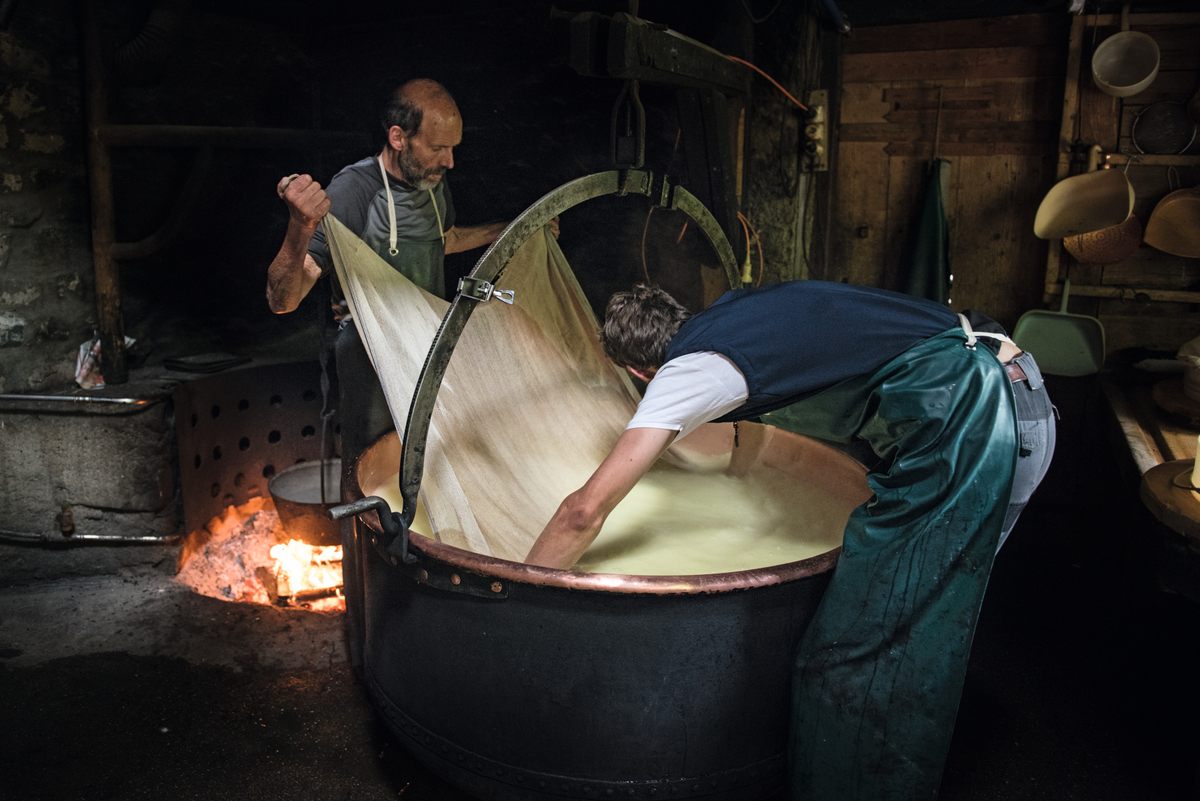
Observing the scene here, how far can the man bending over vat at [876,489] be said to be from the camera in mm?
1895

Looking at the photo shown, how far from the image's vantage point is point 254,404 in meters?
3.73

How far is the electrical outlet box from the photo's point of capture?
3.94m

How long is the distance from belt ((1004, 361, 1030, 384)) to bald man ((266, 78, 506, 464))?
1.59 meters

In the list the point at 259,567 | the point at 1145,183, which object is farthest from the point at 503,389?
the point at 1145,183

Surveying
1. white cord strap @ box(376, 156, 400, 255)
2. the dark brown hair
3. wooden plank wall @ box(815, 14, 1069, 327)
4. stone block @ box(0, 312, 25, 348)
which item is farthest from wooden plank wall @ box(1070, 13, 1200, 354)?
stone block @ box(0, 312, 25, 348)

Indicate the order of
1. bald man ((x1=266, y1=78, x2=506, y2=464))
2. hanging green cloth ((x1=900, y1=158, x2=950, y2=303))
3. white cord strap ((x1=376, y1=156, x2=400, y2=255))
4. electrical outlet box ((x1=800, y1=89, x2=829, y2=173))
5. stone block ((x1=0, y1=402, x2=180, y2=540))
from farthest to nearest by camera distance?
hanging green cloth ((x1=900, y1=158, x2=950, y2=303)) → electrical outlet box ((x1=800, y1=89, x2=829, y2=173)) → stone block ((x1=0, y1=402, x2=180, y2=540)) → bald man ((x1=266, y1=78, x2=506, y2=464)) → white cord strap ((x1=376, y1=156, x2=400, y2=255))

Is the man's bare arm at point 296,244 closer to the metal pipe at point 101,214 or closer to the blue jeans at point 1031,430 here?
the metal pipe at point 101,214

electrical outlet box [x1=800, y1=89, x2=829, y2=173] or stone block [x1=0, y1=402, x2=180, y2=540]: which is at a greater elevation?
electrical outlet box [x1=800, y1=89, x2=829, y2=173]

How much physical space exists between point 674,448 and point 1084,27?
2610mm

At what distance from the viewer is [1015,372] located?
82.8 inches

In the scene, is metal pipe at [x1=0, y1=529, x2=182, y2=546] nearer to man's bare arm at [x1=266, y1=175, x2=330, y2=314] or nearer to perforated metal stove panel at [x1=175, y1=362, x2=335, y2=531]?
perforated metal stove panel at [x1=175, y1=362, x2=335, y2=531]

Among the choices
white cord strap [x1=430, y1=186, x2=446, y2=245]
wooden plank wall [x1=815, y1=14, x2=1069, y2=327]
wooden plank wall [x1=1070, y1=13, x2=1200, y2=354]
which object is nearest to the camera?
white cord strap [x1=430, y1=186, x2=446, y2=245]

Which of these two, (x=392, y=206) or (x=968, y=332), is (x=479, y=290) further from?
(x=968, y=332)

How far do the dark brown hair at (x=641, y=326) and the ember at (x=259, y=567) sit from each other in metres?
1.54
